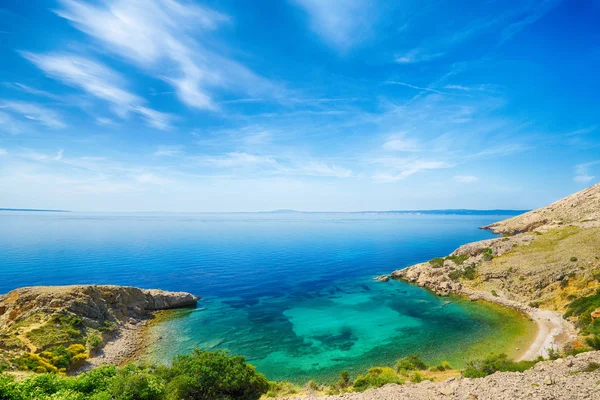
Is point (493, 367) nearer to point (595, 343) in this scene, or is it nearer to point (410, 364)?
point (410, 364)

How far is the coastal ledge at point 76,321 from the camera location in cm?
3288

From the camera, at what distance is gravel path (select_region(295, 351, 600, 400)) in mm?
16609

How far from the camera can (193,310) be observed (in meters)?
53.0

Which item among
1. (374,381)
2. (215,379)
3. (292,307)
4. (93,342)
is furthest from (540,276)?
(93,342)

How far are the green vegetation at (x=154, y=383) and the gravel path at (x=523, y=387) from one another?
777 centimetres

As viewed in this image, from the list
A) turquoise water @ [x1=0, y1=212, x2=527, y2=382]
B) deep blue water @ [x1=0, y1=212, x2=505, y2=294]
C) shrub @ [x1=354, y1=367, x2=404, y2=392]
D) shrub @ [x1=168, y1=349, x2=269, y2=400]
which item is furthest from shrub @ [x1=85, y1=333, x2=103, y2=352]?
shrub @ [x1=354, y1=367, x2=404, y2=392]

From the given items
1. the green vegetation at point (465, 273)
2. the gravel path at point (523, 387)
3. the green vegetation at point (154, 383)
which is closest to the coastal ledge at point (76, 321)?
the green vegetation at point (154, 383)

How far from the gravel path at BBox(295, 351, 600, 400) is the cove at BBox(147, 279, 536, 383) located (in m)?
11.7

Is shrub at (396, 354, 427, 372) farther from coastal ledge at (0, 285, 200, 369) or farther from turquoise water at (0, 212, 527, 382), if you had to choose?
coastal ledge at (0, 285, 200, 369)

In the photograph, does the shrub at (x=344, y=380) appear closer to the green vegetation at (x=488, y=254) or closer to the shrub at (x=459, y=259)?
the shrub at (x=459, y=259)

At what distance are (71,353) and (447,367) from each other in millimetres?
42603

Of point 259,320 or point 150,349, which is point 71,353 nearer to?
point 150,349

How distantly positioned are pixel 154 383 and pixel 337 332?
3099cm

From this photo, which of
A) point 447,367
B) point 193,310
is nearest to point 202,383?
point 447,367
